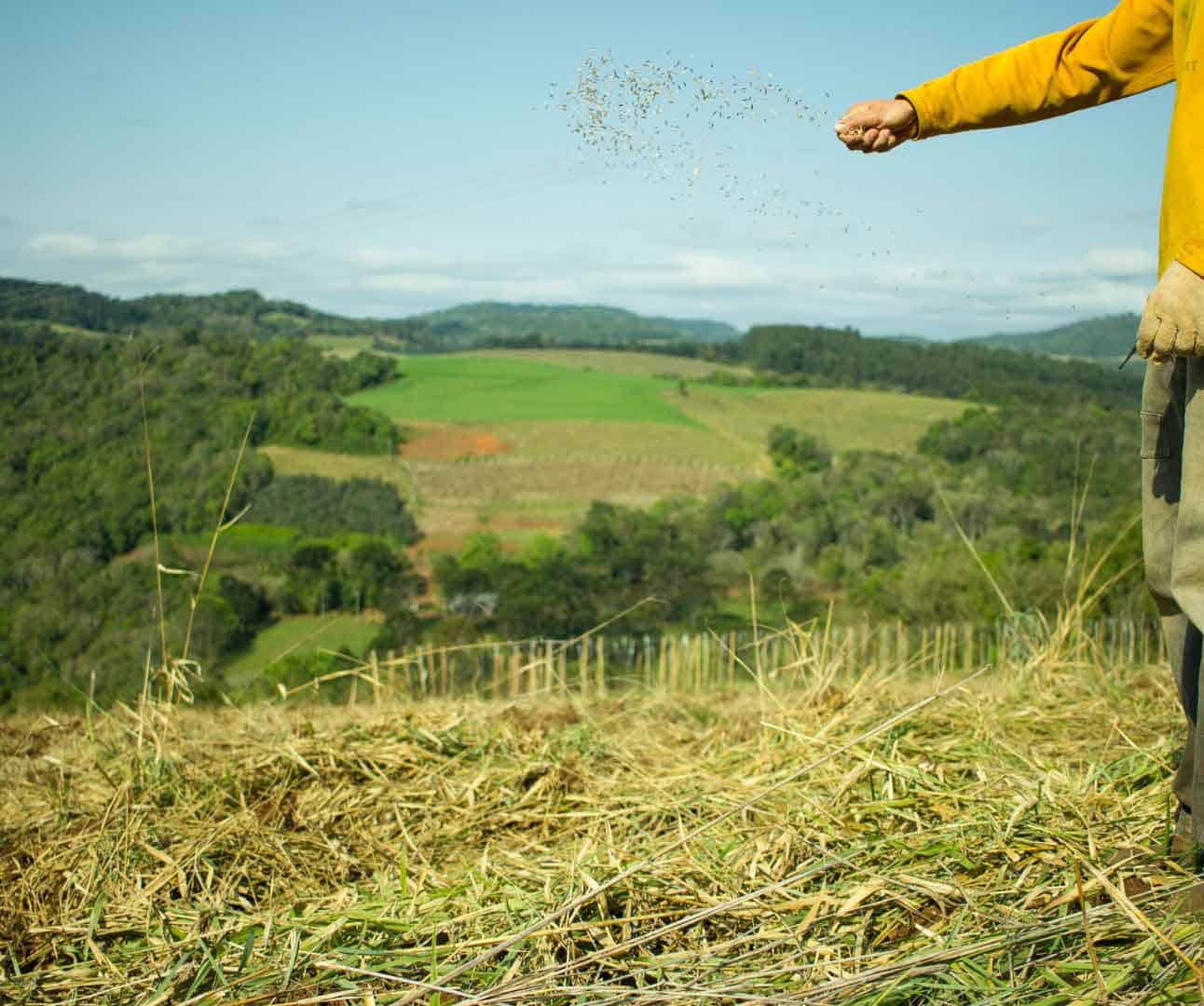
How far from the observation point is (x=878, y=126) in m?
2.01

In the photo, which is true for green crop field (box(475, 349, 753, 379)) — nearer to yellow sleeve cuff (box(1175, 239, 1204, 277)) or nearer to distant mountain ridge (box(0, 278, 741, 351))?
distant mountain ridge (box(0, 278, 741, 351))

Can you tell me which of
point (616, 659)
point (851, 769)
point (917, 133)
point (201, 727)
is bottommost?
point (616, 659)

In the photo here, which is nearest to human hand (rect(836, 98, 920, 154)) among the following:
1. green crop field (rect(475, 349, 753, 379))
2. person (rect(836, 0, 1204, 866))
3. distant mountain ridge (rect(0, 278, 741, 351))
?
person (rect(836, 0, 1204, 866))

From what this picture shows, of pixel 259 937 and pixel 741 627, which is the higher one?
pixel 259 937

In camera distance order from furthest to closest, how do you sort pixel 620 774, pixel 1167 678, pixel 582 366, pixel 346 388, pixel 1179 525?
1. pixel 582 366
2. pixel 346 388
3. pixel 1167 678
4. pixel 620 774
5. pixel 1179 525

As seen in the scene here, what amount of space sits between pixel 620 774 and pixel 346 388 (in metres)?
39.0

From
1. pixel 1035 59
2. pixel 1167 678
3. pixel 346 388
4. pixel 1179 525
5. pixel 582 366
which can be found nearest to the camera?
pixel 1179 525

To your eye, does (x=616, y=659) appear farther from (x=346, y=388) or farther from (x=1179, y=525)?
(x=1179, y=525)

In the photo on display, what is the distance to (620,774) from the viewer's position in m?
2.76

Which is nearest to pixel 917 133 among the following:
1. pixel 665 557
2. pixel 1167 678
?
pixel 1167 678

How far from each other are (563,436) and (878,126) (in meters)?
40.7

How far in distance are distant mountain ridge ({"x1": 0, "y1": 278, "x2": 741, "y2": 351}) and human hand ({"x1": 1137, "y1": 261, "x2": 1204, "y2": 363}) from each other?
11.9m

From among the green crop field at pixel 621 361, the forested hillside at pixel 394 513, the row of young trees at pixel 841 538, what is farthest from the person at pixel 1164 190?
the green crop field at pixel 621 361

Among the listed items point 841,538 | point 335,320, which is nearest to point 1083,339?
point 841,538
